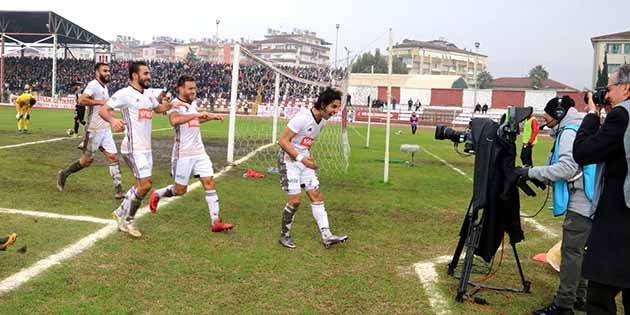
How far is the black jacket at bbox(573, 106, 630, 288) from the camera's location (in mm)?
3334

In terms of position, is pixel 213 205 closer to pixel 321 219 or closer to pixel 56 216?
pixel 321 219

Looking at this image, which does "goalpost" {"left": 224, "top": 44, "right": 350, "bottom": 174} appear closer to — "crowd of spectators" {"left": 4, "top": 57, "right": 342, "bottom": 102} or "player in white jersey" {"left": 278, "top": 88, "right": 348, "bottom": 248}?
"player in white jersey" {"left": 278, "top": 88, "right": 348, "bottom": 248}

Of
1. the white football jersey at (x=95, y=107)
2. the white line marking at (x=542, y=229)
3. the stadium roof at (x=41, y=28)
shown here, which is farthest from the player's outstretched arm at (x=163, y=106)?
the stadium roof at (x=41, y=28)

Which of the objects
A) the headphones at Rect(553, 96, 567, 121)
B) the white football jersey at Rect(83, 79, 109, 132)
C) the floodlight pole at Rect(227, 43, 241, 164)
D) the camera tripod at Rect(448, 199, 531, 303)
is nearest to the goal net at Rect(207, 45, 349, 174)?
the floodlight pole at Rect(227, 43, 241, 164)

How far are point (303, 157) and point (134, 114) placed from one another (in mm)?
2207

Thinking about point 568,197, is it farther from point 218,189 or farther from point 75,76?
point 75,76

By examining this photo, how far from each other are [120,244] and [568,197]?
4.60 m

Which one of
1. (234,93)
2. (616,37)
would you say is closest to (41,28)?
(234,93)

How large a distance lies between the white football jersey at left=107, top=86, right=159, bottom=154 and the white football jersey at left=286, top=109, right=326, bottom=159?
1821 mm

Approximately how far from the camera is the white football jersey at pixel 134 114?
6.78 metres

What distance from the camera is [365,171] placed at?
45.7 ft

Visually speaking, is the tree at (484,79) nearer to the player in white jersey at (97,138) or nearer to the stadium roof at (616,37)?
the stadium roof at (616,37)

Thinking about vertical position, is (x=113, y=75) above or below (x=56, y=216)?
above

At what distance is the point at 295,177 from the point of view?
6590mm
